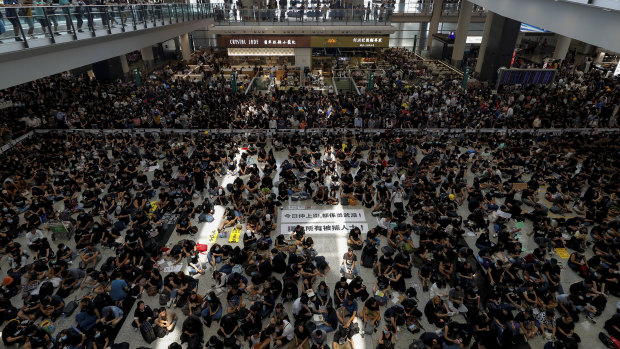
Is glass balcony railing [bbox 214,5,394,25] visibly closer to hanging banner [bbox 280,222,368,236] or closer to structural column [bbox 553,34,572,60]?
structural column [bbox 553,34,572,60]

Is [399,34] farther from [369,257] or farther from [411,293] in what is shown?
[411,293]

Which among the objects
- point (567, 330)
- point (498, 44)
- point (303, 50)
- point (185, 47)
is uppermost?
point (498, 44)

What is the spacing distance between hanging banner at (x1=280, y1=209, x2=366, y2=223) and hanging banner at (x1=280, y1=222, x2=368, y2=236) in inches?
8.8

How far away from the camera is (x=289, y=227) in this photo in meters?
10.9

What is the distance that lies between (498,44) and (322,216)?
74.8 ft

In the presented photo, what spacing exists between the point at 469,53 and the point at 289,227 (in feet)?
120

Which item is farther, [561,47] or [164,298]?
[561,47]

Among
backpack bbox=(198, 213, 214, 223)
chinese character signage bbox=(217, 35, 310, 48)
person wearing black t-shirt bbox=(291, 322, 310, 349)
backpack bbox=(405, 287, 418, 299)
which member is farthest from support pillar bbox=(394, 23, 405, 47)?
person wearing black t-shirt bbox=(291, 322, 310, 349)

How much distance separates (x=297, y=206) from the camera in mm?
11953

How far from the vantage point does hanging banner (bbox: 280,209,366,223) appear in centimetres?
1123

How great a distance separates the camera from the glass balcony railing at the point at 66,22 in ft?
31.5

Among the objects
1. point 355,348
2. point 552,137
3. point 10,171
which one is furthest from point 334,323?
point 552,137

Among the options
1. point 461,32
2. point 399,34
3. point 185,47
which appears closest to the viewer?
point 461,32

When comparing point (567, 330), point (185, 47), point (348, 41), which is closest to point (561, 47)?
point (348, 41)
